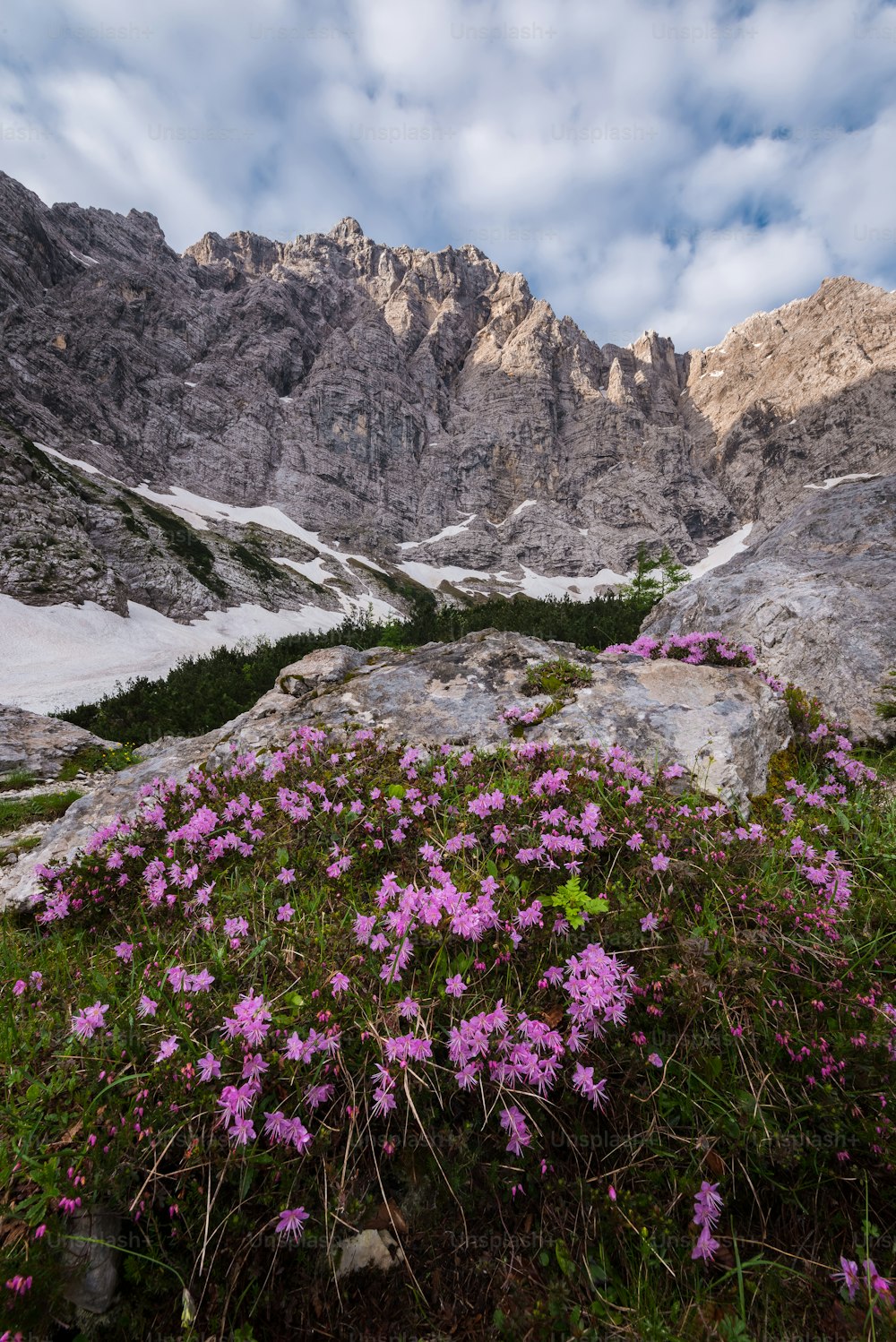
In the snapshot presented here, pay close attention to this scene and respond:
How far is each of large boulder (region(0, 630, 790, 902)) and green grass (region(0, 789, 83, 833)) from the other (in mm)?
2747

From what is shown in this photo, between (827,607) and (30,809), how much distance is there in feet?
43.4

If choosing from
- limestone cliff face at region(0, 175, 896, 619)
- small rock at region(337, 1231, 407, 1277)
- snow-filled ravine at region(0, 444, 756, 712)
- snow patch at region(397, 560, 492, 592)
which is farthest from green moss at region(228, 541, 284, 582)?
small rock at region(337, 1231, 407, 1277)

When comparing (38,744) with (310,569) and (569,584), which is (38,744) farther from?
(569,584)

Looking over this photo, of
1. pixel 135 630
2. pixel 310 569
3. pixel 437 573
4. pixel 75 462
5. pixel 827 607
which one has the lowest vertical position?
pixel 135 630

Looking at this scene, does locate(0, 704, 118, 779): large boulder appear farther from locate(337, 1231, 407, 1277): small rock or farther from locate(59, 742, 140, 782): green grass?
locate(337, 1231, 407, 1277): small rock

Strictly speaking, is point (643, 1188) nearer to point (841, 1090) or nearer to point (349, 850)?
point (841, 1090)

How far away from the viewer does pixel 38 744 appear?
13.2m

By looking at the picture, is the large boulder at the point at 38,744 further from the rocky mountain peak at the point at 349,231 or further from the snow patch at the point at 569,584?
the rocky mountain peak at the point at 349,231

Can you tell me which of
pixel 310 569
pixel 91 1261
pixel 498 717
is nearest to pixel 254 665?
pixel 498 717

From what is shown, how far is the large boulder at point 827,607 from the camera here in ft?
22.8

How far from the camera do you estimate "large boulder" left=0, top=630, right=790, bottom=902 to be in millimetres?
4699

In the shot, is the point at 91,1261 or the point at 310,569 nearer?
the point at 91,1261

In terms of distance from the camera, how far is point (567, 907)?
2482 millimetres

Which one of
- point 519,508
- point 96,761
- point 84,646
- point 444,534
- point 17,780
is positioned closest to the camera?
point 17,780
